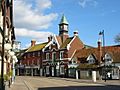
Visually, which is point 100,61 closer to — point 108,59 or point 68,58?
point 108,59

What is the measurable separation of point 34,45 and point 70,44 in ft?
100

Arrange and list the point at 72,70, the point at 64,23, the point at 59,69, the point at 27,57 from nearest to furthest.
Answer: the point at 72,70 → the point at 59,69 → the point at 64,23 → the point at 27,57

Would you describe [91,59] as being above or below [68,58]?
below

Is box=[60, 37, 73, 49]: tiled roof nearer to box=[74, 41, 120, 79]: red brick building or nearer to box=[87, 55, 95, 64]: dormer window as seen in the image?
box=[74, 41, 120, 79]: red brick building

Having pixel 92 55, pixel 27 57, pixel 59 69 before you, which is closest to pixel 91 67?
pixel 92 55

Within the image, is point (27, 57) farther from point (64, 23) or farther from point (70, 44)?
point (70, 44)

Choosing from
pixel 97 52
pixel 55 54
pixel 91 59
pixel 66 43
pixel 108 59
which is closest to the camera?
pixel 108 59

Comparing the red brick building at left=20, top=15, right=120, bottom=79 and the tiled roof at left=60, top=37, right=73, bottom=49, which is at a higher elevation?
the tiled roof at left=60, top=37, right=73, bottom=49

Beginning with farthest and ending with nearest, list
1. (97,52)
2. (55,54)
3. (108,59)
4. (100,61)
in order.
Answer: (55,54)
(97,52)
(100,61)
(108,59)

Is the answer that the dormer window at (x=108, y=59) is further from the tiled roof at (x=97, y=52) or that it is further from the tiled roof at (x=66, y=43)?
the tiled roof at (x=66, y=43)

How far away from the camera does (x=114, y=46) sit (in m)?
70.4

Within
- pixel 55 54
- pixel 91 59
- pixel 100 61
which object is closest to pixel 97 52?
pixel 91 59

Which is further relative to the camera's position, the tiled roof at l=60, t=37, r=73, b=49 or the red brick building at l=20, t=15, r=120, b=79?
the tiled roof at l=60, t=37, r=73, b=49

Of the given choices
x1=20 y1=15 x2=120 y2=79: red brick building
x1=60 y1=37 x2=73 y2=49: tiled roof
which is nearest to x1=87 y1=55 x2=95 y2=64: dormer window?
x1=20 y1=15 x2=120 y2=79: red brick building
